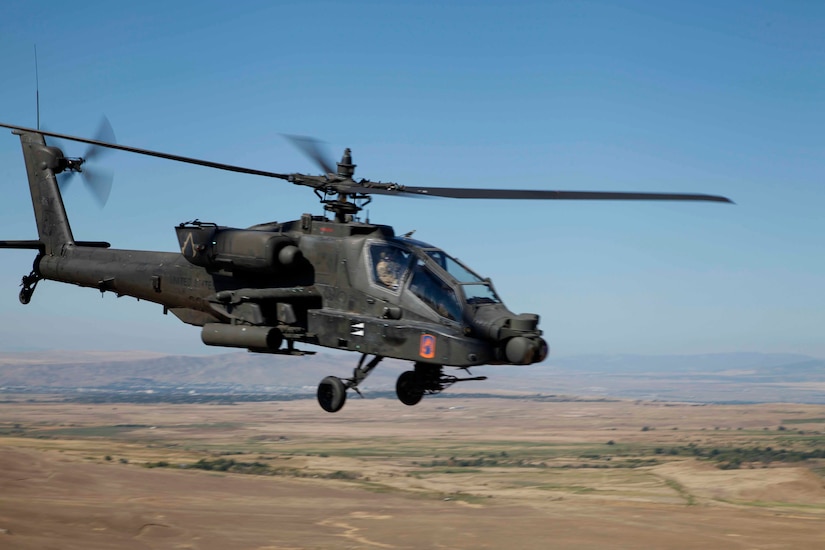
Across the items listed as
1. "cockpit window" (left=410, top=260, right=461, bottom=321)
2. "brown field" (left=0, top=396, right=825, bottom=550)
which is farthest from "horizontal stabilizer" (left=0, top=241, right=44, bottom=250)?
"brown field" (left=0, top=396, right=825, bottom=550)

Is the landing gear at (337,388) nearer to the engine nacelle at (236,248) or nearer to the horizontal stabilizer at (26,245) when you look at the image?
the engine nacelle at (236,248)

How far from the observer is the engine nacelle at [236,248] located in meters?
21.1

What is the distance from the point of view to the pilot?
20328 mm

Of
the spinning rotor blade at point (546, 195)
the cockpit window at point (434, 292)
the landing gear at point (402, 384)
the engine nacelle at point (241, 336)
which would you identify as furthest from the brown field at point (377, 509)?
the spinning rotor blade at point (546, 195)

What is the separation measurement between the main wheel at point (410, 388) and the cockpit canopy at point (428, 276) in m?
2.50

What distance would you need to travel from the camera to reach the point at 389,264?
20516 mm

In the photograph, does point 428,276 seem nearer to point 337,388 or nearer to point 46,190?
point 337,388

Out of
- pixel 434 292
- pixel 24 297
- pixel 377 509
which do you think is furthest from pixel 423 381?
pixel 377 509

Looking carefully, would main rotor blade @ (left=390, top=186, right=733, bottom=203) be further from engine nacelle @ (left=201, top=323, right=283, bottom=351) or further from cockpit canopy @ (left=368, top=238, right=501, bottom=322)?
engine nacelle @ (left=201, top=323, right=283, bottom=351)

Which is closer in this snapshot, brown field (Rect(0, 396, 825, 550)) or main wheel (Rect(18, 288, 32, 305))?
main wheel (Rect(18, 288, 32, 305))

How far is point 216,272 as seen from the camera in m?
22.7

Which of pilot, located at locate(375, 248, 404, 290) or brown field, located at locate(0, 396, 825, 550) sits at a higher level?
pilot, located at locate(375, 248, 404, 290)

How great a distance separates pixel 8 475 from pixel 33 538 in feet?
70.0

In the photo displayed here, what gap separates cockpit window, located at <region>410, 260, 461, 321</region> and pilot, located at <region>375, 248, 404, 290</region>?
1.33ft
